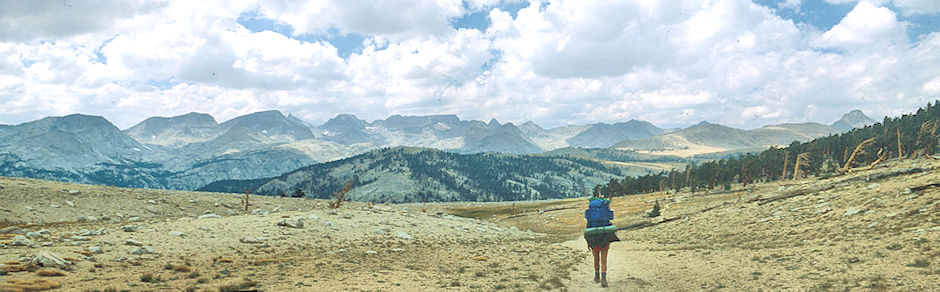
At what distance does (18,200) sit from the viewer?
37.4 meters

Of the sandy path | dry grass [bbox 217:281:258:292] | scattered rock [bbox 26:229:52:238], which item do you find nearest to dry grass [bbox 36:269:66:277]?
dry grass [bbox 217:281:258:292]

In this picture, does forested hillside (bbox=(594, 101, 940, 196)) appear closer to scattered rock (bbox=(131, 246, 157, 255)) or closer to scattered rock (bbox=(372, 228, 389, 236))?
scattered rock (bbox=(372, 228, 389, 236))

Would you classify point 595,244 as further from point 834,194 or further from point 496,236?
point 834,194

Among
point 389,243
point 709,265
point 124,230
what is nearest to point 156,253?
point 124,230

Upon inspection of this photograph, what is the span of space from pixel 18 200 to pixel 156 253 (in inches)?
1213

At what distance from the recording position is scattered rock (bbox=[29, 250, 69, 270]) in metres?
15.4

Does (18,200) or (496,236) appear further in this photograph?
(496,236)

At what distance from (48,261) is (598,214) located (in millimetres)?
21742

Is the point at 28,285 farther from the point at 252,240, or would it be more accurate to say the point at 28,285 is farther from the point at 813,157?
the point at 813,157

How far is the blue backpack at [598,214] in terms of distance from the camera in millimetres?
18484

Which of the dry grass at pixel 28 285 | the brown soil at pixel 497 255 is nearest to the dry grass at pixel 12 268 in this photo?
the brown soil at pixel 497 255

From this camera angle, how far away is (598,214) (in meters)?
18.6

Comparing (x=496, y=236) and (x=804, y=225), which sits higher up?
(x=804, y=225)

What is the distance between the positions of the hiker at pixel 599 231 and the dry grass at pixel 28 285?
18968 mm
